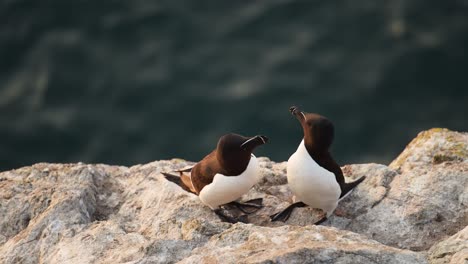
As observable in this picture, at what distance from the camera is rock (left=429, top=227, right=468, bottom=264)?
190 inches

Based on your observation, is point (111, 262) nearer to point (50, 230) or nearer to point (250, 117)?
point (50, 230)

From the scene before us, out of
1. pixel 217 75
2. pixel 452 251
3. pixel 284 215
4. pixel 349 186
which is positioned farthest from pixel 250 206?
pixel 217 75

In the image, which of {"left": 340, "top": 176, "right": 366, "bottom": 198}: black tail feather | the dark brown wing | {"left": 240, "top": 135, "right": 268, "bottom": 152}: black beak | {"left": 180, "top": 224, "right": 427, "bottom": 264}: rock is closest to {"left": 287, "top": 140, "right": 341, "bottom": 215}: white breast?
{"left": 340, "top": 176, "right": 366, "bottom": 198}: black tail feather

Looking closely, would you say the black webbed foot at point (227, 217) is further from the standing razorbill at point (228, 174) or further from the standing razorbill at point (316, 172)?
the standing razorbill at point (316, 172)

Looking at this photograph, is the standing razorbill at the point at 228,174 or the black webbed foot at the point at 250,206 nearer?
the standing razorbill at the point at 228,174

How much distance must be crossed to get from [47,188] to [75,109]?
551cm

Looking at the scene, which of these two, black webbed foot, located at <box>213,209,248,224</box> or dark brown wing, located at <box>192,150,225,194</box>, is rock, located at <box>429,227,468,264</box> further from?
dark brown wing, located at <box>192,150,225,194</box>

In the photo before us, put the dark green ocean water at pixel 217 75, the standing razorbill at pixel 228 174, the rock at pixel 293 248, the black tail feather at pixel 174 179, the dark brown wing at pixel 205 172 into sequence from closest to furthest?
1. the rock at pixel 293 248
2. the standing razorbill at pixel 228 174
3. the dark brown wing at pixel 205 172
4. the black tail feather at pixel 174 179
5. the dark green ocean water at pixel 217 75

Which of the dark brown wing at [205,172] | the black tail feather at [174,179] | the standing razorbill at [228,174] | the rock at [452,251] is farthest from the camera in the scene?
the black tail feather at [174,179]

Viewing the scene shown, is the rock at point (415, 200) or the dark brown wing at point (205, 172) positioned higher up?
the dark brown wing at point (205, 172)

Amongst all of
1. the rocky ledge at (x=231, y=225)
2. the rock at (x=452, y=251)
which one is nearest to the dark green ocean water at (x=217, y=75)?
the rocky ledge at (x=231, y=225)

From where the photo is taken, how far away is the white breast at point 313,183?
6.16 meters

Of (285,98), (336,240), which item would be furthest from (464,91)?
(336,240)

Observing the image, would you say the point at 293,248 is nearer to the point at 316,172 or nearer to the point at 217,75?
the point at 316,172
